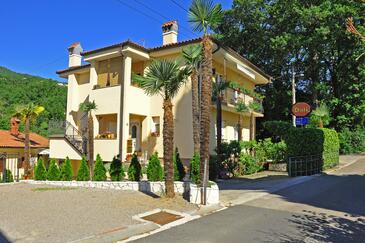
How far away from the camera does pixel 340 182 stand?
1608 centimetres

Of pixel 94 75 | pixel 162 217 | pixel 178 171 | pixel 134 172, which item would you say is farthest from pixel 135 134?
pixel 162 217

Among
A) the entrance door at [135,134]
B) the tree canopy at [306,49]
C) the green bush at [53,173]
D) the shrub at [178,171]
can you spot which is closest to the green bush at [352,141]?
the tree canopy at [306,49]

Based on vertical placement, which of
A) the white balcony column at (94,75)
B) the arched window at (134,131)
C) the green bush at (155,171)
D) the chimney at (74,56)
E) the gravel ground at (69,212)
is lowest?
the gravel ground at (69,212)

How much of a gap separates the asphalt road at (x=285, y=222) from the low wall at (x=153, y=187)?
0.81 metres

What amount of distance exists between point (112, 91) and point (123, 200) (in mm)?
11245

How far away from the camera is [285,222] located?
8641mm

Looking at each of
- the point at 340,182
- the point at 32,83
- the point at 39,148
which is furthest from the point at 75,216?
the point at 32,83

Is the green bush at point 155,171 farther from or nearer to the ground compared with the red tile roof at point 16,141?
nearer to the ground

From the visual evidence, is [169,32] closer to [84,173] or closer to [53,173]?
[84,173]

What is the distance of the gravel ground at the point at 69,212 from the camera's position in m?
7.36

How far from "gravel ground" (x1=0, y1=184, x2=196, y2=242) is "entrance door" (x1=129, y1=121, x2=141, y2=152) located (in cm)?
895

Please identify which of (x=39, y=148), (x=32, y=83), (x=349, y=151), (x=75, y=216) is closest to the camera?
(x=75, y=216)

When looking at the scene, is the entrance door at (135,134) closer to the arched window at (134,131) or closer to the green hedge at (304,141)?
the arched window at (134,131)

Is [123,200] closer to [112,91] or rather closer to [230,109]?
[112,91]
